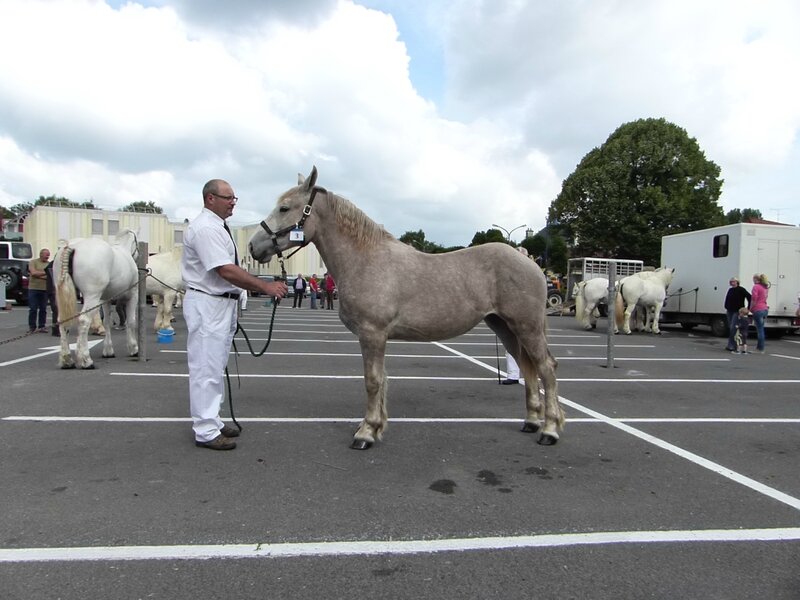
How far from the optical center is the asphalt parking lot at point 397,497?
230 cm

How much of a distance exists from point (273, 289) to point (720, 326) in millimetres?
15544

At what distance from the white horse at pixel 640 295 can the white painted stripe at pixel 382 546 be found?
1347 centimetres

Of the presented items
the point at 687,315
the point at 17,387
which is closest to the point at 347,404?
the point at 17,387

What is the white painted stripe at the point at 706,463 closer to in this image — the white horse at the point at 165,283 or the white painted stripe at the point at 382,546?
the white painted stripe at the point at 382,546

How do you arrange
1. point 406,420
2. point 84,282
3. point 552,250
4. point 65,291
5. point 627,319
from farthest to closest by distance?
point 552,250 < point 627,319 < point 84,282 < point 65,291 < point 406,420

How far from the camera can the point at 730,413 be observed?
18.6ft

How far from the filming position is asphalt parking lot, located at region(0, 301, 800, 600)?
7.55 feet

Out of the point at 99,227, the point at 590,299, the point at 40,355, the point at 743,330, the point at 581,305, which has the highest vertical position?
the point at 99,227

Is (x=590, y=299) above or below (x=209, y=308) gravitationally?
above

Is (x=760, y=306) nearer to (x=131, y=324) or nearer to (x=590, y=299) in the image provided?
(x=590, y=299)

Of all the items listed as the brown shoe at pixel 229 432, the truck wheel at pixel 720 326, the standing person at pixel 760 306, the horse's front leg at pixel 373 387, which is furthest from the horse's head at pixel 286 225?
the truck wheel at pixel 720 326

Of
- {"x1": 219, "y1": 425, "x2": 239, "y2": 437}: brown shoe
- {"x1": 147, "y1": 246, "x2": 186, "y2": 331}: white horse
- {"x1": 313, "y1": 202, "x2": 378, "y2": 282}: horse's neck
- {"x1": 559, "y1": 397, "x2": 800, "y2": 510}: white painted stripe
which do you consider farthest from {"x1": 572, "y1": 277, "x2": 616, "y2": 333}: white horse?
{"x1": 219, "y1": 425, "x2": 239, "y2": 437}: brown shoe

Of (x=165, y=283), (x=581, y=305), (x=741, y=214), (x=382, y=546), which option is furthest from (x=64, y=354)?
(x=741, y=214)

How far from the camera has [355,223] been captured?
439 cm
